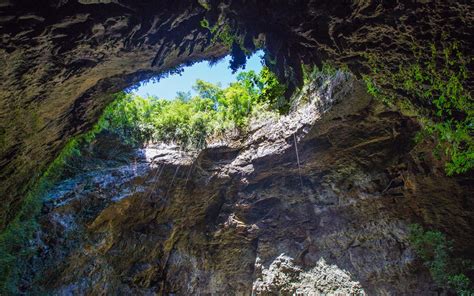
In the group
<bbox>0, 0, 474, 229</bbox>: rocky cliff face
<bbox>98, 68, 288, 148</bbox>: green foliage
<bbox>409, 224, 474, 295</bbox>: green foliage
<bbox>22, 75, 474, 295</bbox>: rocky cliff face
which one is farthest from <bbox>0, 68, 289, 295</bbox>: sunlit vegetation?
<bbox>0, 0, 474, 229</bbox>: rocky cliff face

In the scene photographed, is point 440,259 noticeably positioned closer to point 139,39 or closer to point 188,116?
point 139,39

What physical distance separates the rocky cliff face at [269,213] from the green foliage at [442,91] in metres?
3.61

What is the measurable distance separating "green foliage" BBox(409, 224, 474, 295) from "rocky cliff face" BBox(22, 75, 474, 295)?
30cm

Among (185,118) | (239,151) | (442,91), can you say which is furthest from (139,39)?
(185,118)

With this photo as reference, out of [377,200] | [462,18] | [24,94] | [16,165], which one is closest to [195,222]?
[377,200]

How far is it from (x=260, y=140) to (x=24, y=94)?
7.55 meters

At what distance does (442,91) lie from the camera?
12.1 ft

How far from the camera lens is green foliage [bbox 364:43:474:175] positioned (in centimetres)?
332

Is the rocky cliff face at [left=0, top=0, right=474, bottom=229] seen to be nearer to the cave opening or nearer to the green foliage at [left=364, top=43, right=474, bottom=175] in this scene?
the cave opening

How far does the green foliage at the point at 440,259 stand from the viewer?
726 centimetres

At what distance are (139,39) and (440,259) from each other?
26.9ft

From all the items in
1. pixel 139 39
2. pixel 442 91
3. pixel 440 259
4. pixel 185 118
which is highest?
pixel 139 39

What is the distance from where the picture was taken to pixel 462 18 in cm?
283

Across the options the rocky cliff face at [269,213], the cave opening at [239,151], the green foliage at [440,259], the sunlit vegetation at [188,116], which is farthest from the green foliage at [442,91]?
the sunlit vegetation at [188,116]
